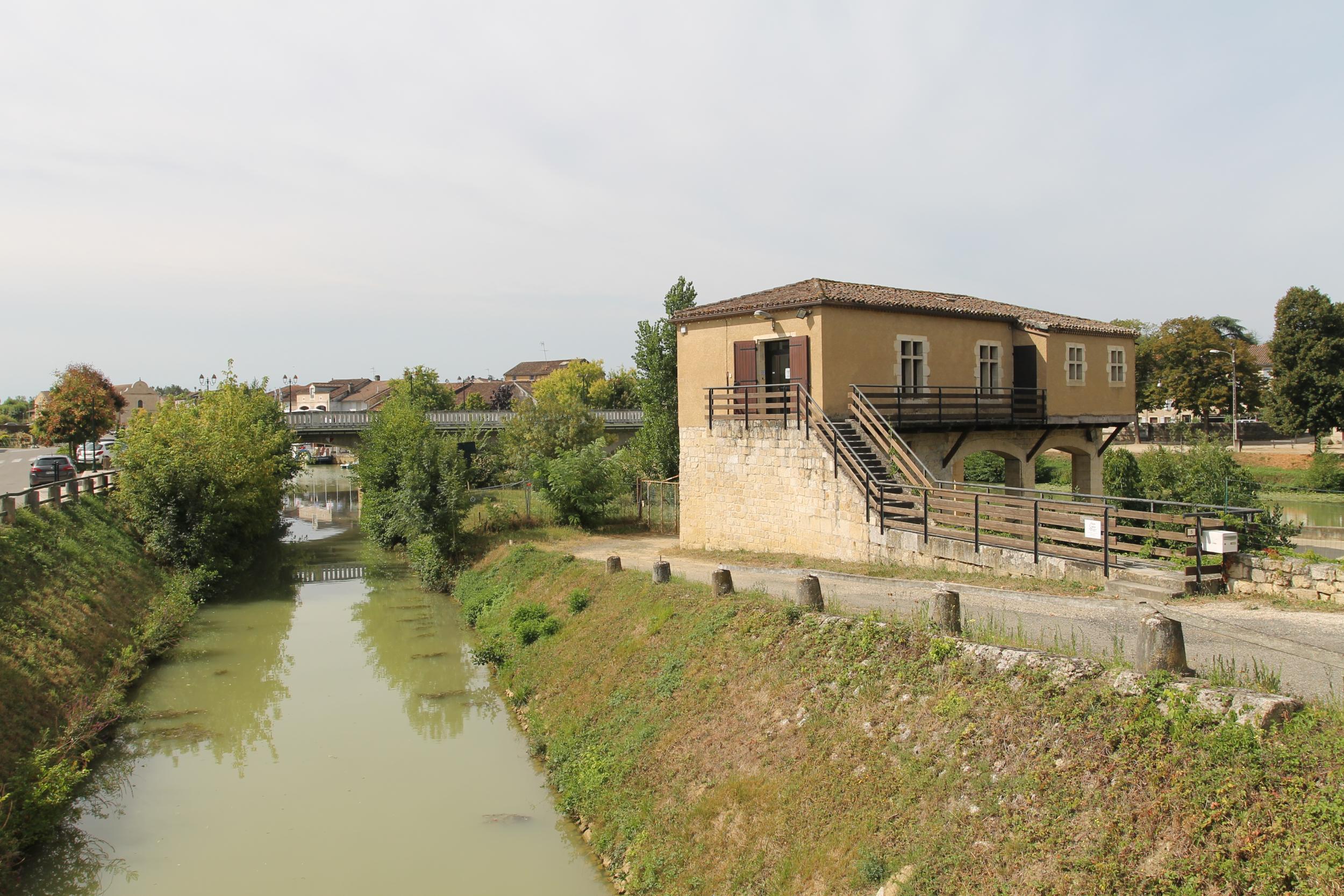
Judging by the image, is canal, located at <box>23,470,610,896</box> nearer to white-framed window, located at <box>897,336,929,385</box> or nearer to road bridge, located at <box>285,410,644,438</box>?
white-framed window, located at <box>897,336,929,385</box>

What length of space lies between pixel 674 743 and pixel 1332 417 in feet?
164

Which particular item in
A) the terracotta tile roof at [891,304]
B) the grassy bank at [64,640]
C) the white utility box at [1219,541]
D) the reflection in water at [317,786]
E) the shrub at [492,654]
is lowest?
the reflection in water at [317,786]

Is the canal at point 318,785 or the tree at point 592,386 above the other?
the tree at point 592,386

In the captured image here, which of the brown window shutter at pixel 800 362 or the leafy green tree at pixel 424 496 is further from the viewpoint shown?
the leafy green tree at pixel 424 496

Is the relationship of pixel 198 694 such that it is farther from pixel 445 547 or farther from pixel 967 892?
pixel 967 892

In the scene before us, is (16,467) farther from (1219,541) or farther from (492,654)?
(1219,541)

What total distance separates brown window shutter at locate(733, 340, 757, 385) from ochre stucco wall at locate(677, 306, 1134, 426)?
0.19 metres

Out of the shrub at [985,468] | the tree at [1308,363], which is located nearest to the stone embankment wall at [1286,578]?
the shrub at [985,468]

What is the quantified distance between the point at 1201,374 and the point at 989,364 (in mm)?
48171

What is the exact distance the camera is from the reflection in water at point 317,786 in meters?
10.5

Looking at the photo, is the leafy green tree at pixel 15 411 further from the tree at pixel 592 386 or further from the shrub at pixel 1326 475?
the shrub at pixel 1326 475

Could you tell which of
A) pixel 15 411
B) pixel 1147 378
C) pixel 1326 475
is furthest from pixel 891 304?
pixel 15 411

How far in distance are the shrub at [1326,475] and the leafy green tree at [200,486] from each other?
150 ft

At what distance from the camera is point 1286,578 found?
1179cm
